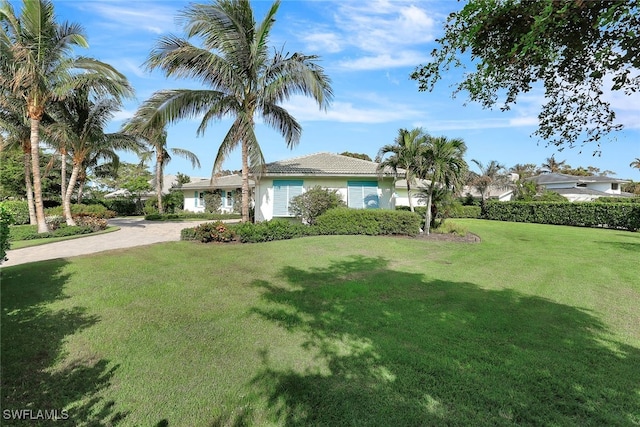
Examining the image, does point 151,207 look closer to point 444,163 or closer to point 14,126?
point 14,126

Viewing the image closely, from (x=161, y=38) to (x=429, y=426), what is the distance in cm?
1381

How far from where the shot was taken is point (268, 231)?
12602 millimetres

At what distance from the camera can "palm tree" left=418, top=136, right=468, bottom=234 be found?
14609 millimetres

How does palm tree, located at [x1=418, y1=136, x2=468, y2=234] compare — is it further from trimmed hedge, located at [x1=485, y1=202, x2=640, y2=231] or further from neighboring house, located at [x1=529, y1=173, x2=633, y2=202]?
neighboring house, located at [x1=529, y1=173, x2=633, y2=202]

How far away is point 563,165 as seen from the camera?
6347 centimetres

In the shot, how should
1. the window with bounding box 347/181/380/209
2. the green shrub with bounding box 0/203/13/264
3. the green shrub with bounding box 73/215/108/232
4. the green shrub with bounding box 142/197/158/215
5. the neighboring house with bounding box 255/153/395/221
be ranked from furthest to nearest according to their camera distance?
the green shrub with bounding box 142/197/158/215, the window with bounding box 347/181/380/209, the neighboring house with bounding box 255/153/395/221, the green shrub with bounding box 73/215/108/232, the green shrub with bounding box 0/203/13/264

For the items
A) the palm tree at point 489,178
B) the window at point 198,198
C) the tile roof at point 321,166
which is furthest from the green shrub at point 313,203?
the palm tree at point 489,178

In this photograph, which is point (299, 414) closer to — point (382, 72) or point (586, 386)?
point (586, 386)

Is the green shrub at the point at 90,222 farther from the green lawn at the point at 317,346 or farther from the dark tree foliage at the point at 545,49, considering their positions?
the dark tree foliage at the point at 545,49

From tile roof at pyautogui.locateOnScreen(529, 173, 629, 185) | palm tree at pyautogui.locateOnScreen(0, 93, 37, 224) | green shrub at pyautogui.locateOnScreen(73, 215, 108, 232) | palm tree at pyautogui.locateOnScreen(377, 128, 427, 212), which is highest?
palm tree at pyautogui.locateOnScreen(0, 93, 37, 224)

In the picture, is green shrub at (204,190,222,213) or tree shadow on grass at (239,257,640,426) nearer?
tree shadow on grass at (239,257,640,426)

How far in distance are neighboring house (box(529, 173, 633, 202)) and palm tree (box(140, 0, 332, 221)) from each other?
3984 cm

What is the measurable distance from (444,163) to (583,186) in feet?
139

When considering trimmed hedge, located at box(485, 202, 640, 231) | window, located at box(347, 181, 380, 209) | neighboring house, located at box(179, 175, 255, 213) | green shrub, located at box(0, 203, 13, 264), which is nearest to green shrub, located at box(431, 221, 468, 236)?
window, located at box(347, 181, 380, 209)
